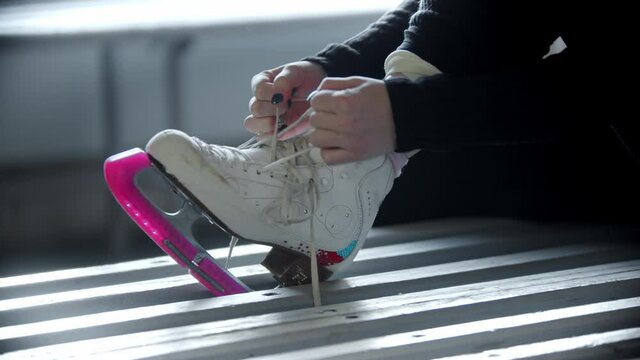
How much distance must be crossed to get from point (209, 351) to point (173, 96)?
1.39 m

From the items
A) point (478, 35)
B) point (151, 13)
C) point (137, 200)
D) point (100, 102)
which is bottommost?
point (100, 102)

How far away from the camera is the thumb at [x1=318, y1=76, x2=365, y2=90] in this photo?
51.4 inches

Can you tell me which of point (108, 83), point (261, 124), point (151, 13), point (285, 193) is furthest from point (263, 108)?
point (151, 13)

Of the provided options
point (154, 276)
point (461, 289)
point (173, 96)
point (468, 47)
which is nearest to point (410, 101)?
point (468, 47)

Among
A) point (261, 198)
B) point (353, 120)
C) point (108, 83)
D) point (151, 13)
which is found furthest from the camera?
point (151, 13)

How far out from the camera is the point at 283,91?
1476 mm

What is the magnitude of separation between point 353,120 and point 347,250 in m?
0.23

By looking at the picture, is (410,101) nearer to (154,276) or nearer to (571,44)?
(571,44)

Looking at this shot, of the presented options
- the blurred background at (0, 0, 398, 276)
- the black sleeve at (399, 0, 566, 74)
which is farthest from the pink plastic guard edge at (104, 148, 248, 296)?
the blurred background at (0, 0, 398, 276)

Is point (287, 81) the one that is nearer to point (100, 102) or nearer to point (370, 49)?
point (370, 49)

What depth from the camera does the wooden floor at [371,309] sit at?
1231 mm

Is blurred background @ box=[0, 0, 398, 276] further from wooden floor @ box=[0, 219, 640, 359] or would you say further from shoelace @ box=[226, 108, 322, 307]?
shoelace @ box=[226, 108, 322, 307]

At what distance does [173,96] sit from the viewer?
8.34ft

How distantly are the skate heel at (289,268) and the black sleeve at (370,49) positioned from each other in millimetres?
250
